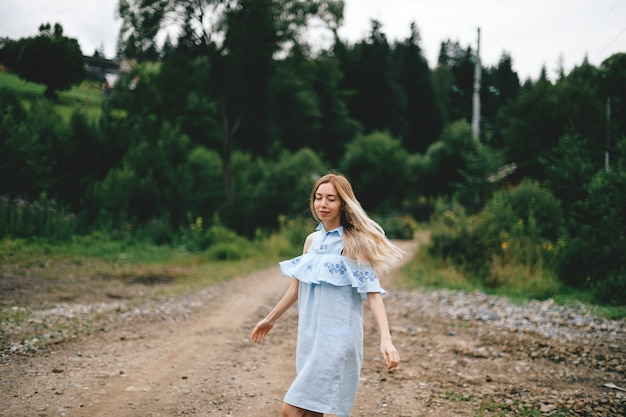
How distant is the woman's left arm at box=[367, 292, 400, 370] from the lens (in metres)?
3.01

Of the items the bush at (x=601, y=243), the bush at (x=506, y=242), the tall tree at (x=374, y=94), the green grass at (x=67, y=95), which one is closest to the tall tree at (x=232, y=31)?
the green grass at (x=67, y=95)

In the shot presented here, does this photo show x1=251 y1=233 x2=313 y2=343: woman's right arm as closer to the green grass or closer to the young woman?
the young woman

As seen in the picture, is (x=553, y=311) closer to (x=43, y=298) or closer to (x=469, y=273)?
(x=469, y=273)

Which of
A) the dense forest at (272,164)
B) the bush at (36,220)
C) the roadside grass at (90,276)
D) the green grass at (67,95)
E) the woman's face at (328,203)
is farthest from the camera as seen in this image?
the green grass at (67,95)

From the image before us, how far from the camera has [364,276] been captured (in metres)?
3.37

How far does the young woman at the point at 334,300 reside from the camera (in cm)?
320

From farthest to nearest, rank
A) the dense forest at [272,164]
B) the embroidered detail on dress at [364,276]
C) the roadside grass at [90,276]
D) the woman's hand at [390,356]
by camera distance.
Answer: the dense forest at [272,164]
the roadside grass at [90,276]
the embroidered detail on dress at [364,276]
the woman's hand at [390,356]

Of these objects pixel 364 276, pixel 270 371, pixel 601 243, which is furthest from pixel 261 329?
pixel 601 243

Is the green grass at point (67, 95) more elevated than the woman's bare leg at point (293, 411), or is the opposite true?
the green grass at point (67, 95)

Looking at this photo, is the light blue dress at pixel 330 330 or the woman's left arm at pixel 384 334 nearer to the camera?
the woman's left arm at pixel 384 334

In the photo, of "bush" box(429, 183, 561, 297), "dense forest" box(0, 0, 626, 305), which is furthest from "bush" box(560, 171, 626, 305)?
"bush" box(429, 183, 561, 297)

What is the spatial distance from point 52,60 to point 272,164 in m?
11.5

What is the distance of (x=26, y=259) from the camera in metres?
11.5

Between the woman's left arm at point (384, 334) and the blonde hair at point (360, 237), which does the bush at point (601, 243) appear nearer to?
the blonde hair at point (360, 237)
